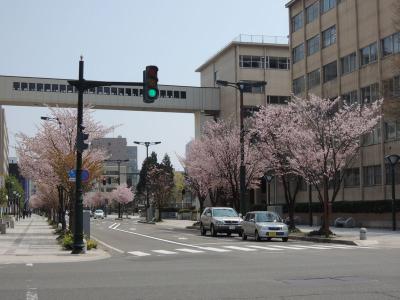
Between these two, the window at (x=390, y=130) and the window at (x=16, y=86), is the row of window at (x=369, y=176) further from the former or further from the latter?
the window at (x=16, y=86)

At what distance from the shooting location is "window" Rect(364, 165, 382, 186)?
48272 millimetres

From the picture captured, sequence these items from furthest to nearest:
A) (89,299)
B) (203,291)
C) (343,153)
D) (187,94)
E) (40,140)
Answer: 1. (187,94)
2. (40,140)
3. (343,153)
4. (203,291)
5. (89,299)

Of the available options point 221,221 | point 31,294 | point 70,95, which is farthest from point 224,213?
point 70,95

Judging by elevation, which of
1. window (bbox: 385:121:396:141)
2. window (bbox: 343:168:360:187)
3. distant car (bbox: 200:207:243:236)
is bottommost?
distant car (bbox: 200:207:243:236)

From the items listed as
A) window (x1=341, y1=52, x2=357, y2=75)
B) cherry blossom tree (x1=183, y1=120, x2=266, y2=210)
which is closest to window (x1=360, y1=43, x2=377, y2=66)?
window (x1=341, y1=52, x2=357, y2=75)

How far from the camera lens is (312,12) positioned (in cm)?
6128

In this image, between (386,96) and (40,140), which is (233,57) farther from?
(40,140)

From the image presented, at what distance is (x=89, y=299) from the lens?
10.5 m

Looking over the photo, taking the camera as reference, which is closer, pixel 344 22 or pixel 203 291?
pixel 203 291

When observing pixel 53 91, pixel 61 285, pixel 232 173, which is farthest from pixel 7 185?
pixel 61 285

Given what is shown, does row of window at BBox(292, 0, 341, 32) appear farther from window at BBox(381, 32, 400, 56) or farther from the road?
the road

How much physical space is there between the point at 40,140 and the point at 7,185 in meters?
57.4

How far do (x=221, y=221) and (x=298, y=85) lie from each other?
32092 millimetres

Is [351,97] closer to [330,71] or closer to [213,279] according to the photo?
[330,71]
